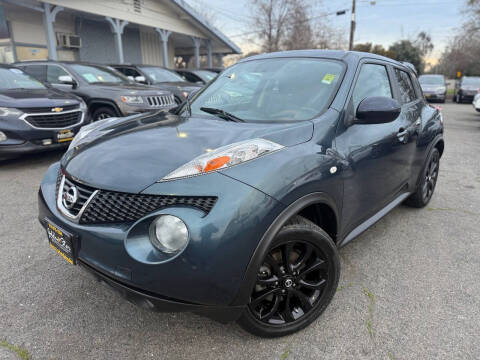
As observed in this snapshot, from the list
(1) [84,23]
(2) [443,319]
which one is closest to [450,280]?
(2) [443,319]

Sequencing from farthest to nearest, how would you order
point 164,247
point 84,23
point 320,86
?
point 84,23 → point 320,86 → point 164,247

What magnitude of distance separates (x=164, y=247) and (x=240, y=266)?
36 cm

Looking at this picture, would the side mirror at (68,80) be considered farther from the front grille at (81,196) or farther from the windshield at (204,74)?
the front grille at (81,196)

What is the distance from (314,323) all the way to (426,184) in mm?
2617

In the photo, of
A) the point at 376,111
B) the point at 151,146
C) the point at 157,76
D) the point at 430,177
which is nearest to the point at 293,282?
the point at 151,146

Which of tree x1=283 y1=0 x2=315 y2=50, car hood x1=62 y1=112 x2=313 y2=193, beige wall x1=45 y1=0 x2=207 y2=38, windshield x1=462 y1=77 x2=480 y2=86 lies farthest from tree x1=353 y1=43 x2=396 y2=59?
car hood x1=62 y1=112 x2=313 y2=193

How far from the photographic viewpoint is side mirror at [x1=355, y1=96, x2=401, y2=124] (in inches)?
92.4

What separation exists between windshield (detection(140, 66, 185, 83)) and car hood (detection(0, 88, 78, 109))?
447 centimetres

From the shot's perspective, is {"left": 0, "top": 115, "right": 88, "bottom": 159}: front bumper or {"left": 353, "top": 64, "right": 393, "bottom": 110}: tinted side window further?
{"left": 0, "top": 115, "right": 88, "bottom": 159}: front bumper

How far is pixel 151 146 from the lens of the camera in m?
2.06

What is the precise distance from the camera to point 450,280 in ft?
8.80

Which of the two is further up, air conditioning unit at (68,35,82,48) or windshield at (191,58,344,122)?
air conditioning unit at (68,35,82,48)

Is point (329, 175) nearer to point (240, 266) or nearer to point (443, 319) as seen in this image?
point (240, 266)

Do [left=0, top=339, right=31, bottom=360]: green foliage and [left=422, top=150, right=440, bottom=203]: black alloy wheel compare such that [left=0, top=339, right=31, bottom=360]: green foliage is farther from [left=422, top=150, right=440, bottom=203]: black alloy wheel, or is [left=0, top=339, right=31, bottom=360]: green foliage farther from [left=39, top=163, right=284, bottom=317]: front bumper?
[left=422, top=150, right=440, bottom=203]: black alloy wheel
